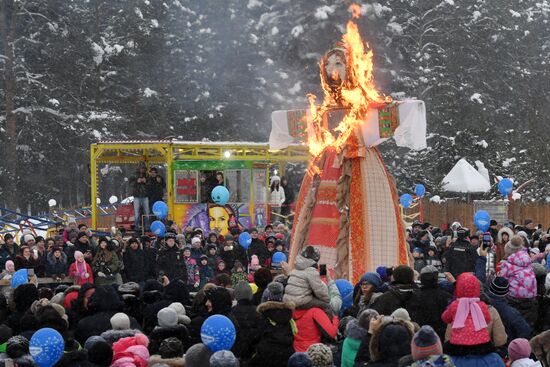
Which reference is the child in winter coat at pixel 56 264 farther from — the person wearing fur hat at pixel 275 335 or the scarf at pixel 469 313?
the scarf at pixel 469 313

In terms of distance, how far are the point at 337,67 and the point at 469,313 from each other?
7.26 metres

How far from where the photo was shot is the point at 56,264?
17391 millimetres

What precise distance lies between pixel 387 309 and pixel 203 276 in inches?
334

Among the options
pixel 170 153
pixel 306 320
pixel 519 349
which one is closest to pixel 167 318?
pixel 306 320

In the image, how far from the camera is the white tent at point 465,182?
1299 inches

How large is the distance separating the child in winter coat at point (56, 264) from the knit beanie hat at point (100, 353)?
9632mm

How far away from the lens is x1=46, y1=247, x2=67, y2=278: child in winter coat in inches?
682

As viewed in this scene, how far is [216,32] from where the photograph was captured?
151ft

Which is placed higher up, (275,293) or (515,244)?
(515,244)

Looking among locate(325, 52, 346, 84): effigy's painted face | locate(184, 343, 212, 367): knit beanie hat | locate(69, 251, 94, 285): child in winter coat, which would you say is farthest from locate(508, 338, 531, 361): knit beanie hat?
locate(69, 251, 94, 285): child in winter coat

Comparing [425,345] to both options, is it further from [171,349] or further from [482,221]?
[482,221]

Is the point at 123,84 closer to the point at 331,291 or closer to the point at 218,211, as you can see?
the point at 218,211

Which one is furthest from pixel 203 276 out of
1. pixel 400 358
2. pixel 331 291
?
pixel 400 358

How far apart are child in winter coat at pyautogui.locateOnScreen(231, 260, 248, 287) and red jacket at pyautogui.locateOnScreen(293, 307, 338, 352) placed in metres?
7.21
